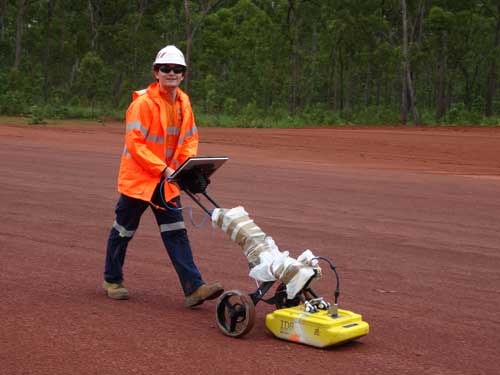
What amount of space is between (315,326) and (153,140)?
6.90ft

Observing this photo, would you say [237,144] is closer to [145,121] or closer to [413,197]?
[413,197]

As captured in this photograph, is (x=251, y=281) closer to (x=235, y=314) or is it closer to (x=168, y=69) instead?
(x=235, y=314)

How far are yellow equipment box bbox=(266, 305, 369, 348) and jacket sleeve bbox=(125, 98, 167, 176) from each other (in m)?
1.52

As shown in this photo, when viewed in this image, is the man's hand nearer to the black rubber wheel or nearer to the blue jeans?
the blue jeans

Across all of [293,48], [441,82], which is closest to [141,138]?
[293,48]

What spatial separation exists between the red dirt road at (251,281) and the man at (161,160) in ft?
1.22

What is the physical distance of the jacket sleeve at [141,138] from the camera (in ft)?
22.2

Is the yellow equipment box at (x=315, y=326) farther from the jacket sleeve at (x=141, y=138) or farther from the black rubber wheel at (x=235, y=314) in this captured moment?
the jacket sleeve at (x=141, y=138)

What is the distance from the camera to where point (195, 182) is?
261 inches

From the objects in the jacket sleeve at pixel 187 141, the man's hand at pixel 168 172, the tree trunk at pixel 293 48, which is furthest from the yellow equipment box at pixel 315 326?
the tree trunk at pixel 293 48

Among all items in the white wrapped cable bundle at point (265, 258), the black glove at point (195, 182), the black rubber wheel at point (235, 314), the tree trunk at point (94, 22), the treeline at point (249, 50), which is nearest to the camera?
the white wrapped cable bundle at point (265, 258)

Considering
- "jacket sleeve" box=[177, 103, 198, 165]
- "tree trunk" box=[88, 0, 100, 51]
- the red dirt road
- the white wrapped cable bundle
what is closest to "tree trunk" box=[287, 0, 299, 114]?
"tree trunk" box=[88, 0, 100, 51]

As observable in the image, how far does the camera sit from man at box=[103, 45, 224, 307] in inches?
270

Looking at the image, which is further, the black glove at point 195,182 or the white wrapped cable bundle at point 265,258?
the black glove at point 195,182
